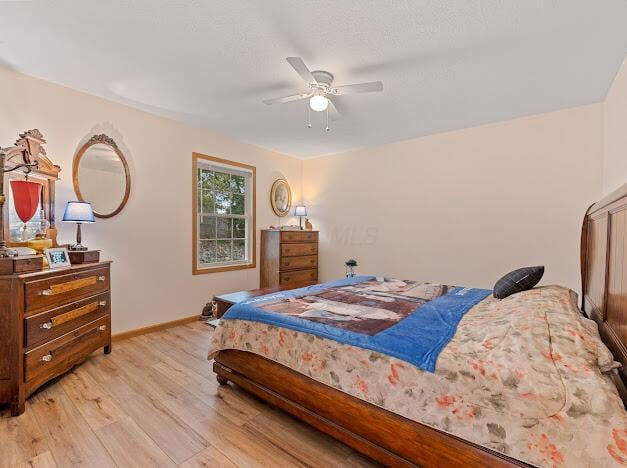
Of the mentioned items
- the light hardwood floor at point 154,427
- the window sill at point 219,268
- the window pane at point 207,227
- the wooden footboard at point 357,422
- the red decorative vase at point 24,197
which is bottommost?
the light hardwood floor at point 154,427

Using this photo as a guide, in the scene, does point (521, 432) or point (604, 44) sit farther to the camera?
point (604, 44)

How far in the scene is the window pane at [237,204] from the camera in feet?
14.0

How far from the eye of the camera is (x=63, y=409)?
184 centimetres

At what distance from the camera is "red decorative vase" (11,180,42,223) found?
211 centimetres

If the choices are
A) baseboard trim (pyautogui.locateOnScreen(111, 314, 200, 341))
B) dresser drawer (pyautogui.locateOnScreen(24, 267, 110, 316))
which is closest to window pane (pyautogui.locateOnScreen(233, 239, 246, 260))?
baseboard trim (pyautogui.locateOnScreen(111, 314, 200, 341))

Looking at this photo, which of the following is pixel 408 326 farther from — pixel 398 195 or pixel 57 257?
pixel 398 195

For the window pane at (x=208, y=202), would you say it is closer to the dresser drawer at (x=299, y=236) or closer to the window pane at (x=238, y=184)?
the window pane at (x=238, y=184)

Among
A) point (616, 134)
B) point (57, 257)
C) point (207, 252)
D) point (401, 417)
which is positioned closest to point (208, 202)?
point (207, 252)

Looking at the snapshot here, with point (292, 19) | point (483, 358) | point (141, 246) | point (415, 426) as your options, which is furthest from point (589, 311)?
point (141, 246)

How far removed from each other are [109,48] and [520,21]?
273 cm

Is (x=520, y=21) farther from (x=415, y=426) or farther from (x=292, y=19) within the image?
(x=415, y=426)

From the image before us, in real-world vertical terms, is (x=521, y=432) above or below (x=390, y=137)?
below

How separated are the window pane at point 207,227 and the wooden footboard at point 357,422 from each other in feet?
7.40

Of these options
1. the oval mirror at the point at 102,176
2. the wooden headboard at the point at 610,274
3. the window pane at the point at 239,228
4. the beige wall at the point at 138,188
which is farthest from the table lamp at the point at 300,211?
the wooden headboard at the point at 610,274
